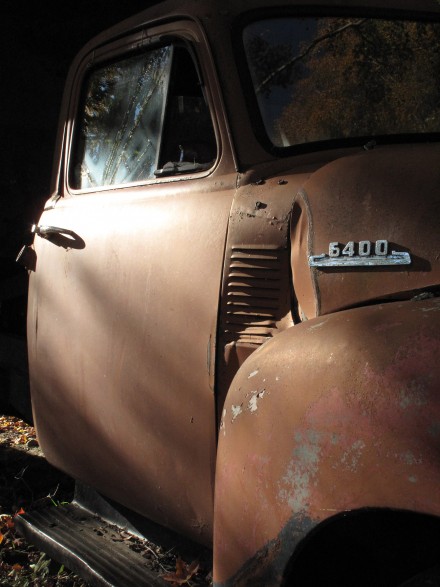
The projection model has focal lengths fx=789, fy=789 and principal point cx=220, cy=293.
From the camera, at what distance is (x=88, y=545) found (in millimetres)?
→ 2551

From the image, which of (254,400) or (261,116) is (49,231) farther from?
(254,400)

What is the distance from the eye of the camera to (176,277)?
2.20 m

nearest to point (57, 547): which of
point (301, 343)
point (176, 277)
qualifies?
point (176, 277)

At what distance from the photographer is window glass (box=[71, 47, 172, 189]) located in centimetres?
253

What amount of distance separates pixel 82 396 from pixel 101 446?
177 millimetres

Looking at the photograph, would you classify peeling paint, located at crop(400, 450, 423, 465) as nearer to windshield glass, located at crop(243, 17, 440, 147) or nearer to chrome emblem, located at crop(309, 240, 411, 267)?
chrome emblem, located at crop(309, 240, 411, 267)

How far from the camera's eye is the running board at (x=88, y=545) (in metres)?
2.31

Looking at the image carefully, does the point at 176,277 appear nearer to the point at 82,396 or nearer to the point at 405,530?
the point at 82,396

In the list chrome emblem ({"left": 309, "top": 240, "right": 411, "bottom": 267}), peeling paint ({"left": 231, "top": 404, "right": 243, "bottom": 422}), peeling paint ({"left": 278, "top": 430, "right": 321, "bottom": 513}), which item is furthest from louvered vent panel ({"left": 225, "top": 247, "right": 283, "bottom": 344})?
peeling paint ({"left": 278, "top": 430, "right": 321, "bottom": 513})

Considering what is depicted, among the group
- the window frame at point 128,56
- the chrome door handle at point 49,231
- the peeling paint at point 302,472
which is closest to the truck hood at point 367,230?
the peeling paint at point 302,472

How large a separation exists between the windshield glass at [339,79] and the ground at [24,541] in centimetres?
127

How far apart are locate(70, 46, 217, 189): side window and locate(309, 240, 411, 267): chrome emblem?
0.64 m

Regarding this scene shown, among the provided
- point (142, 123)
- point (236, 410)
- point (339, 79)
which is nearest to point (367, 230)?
point (236, 410)

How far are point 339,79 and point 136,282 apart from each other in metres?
0.86
